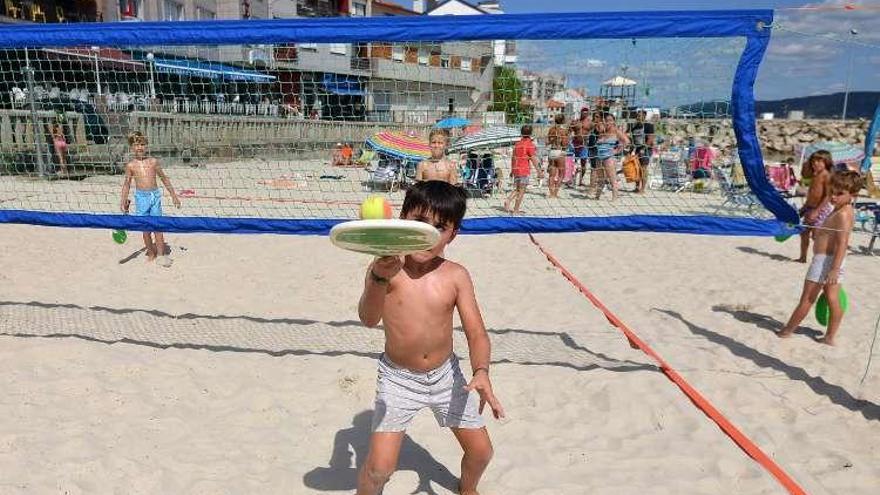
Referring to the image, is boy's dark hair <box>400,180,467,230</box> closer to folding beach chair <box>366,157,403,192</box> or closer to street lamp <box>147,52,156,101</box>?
street lamp <box>147,52,156,101</box>

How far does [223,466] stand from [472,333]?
162 cm

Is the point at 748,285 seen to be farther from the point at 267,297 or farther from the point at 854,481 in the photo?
the point at 267,297

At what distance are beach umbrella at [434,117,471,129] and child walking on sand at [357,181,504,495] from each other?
9.71 ft

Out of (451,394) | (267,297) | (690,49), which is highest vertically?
(690,49)

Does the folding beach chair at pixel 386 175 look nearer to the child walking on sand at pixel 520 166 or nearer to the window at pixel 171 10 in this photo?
the child walking on sand at pixel 520 166

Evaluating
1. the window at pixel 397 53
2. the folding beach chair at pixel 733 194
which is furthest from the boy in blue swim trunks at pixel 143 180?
the folding beach chair at pixel 733 194

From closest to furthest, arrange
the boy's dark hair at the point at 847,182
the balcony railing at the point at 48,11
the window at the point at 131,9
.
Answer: the boy's dark hair at the point at 847,182 → the balcony railing at the point at 48,11 → the window at the point at 131,9

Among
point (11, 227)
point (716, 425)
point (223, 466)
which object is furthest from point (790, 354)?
point (11, 227)

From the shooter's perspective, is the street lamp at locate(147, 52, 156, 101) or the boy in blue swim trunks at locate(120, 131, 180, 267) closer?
the street lamp at locate(147, 52, 156, 101)

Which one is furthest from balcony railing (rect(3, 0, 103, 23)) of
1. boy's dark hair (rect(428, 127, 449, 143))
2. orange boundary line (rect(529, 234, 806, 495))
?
orange boundary line (rect(529, 234, 806, 495))

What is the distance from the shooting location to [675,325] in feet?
18.4

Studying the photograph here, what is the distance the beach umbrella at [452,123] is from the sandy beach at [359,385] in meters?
1.79

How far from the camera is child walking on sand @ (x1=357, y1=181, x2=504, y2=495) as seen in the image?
2424mm

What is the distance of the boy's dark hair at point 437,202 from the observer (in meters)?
2.31
